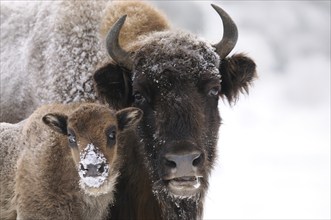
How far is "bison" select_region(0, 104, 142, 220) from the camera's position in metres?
5.86

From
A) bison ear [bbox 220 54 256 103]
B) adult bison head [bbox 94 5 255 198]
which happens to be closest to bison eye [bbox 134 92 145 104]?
adult bison head [bbox 94 5 255 198]

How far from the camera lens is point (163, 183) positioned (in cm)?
627

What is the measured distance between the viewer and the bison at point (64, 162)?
586 centimetres

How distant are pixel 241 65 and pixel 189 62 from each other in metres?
0.85

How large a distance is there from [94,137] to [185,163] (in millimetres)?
769

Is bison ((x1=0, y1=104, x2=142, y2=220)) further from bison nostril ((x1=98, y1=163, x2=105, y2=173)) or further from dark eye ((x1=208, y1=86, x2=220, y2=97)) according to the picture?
dark eye ((x1=208, y1=86, x2=220, y2=97))

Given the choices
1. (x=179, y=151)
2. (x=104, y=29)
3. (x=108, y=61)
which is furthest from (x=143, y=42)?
(x=179, y=151)

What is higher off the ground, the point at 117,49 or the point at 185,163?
the point at 117,49

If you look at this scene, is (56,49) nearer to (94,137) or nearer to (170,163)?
(94,137)

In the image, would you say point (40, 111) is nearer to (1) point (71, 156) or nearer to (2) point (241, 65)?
(1) point (71, 156)

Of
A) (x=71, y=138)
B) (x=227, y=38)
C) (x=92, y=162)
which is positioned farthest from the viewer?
(x=227, y=38)

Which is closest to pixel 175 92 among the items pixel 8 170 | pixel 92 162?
pixel 92 162

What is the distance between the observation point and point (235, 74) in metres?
7.11

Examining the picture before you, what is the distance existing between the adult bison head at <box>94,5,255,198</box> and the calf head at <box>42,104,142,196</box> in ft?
1.05
